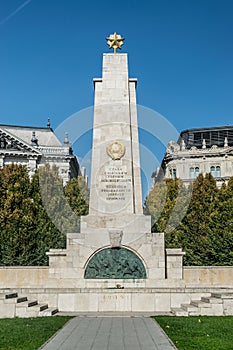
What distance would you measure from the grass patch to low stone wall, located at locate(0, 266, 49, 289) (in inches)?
250

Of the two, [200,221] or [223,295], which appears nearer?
[223,295]

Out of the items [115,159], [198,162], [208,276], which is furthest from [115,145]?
[198,162]

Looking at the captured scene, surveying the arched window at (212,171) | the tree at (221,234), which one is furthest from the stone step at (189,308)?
the arched window at (212,171)

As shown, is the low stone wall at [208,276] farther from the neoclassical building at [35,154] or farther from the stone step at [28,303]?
the neoclassical building at [35,154]

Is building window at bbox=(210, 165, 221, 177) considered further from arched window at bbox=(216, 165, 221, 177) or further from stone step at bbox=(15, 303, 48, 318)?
stone step at bbox=(15, 303, 48, 318)

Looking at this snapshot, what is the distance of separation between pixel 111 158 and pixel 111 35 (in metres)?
7.41

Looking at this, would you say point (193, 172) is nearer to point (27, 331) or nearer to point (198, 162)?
point (198, 162)

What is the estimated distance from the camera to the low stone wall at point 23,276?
22938mm

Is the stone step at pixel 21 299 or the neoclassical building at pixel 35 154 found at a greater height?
the neoclassical building at pixel 35 154

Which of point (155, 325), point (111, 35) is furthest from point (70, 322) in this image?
point (111, 35)

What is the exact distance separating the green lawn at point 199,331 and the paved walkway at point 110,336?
0.33 meters

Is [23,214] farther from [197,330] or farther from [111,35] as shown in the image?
[197,330]

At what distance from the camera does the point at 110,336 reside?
1241cm

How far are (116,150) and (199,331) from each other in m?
11.9
